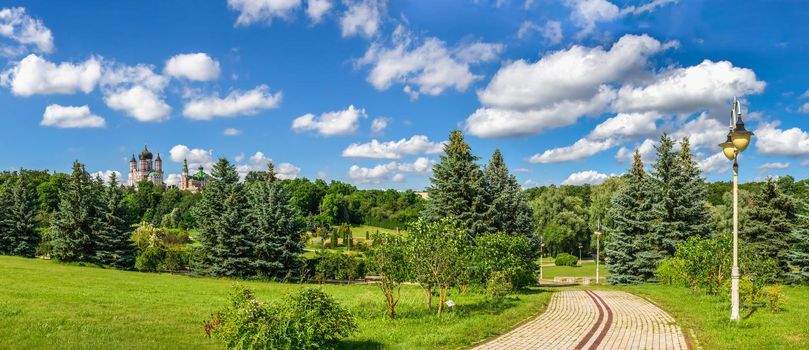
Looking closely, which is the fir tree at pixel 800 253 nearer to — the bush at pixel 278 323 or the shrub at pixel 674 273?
the shrub at pixel 674 273

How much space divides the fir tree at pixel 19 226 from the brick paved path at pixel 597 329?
43561mm

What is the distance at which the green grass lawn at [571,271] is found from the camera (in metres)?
50.6

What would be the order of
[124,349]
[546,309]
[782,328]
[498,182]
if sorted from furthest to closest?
[498,182], [546,309], [782,328], [124,349]

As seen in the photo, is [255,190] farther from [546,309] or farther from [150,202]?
[150,202]

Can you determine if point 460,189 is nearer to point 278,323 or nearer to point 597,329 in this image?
point 597,329

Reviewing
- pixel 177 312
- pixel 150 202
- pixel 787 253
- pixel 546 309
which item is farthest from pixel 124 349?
pixel 150 202

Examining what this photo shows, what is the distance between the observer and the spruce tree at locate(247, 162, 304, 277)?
3389cm

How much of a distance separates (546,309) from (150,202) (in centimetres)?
10784

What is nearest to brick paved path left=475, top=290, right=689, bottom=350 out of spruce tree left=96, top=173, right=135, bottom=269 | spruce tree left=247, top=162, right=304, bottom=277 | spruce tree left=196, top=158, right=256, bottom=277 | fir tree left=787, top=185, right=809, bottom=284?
fir tree left=787, top=185, right=809, bottom=284

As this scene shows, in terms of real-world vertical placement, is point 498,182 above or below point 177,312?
above

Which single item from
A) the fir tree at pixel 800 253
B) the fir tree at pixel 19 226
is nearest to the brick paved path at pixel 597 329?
the fir tree at pixel 800 253

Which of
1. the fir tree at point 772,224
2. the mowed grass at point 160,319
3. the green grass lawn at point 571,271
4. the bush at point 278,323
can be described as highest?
the fir tree at point 772,224

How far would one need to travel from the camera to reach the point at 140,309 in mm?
15391

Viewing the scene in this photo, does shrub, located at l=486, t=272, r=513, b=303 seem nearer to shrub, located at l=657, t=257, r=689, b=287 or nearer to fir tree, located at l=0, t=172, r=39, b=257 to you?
shrub, located at l=657, t=257, r=689, b=287
